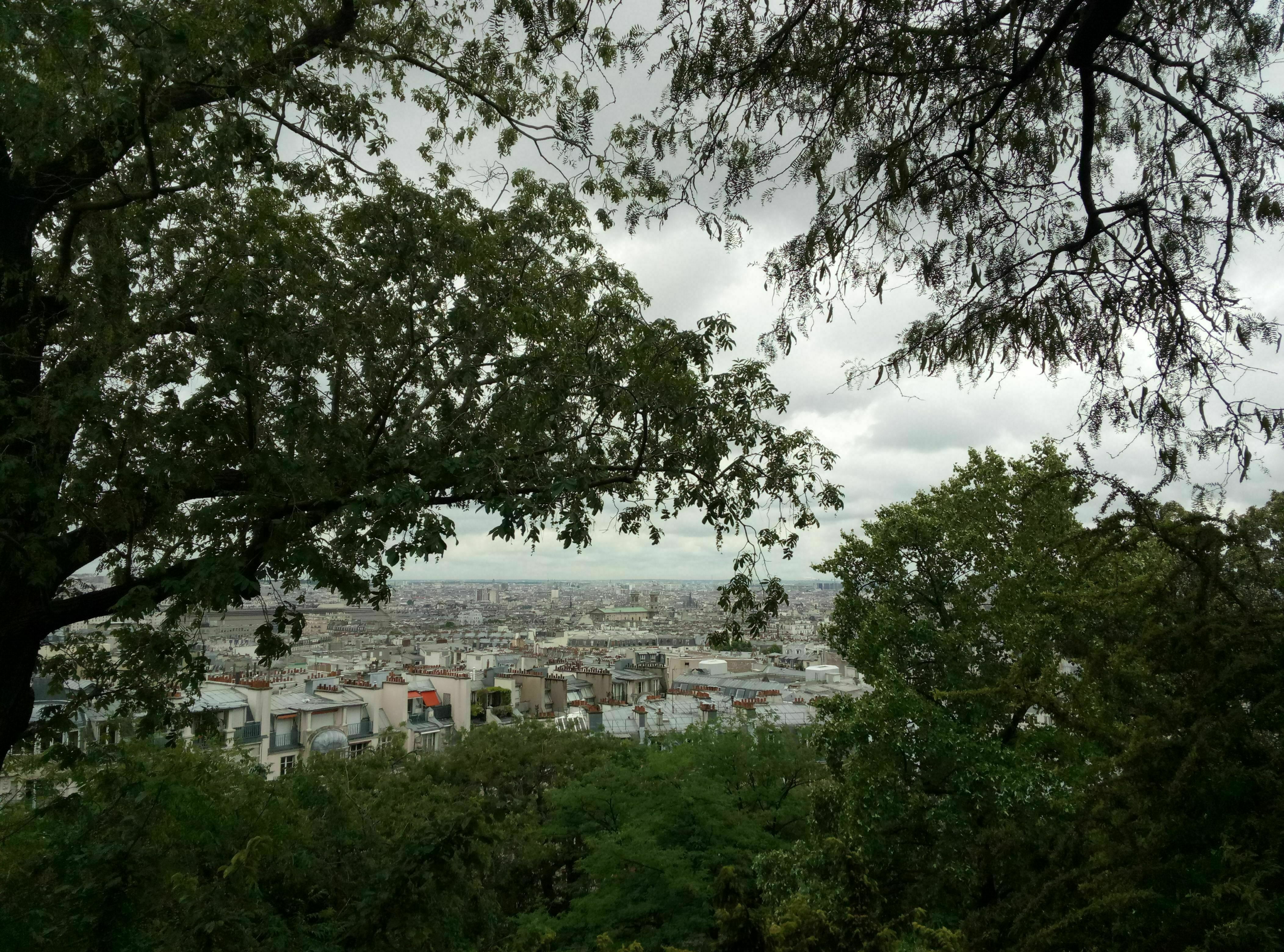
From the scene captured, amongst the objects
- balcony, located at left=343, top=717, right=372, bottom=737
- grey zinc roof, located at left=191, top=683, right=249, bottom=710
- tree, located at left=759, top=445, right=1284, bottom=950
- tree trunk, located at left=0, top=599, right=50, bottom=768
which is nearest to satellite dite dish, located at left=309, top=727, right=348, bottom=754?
grey zinc roof, located at left=191, top=683, right=249, bottom=710

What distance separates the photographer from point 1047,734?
979 centimetres

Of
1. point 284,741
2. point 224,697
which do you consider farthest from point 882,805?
point 284,741

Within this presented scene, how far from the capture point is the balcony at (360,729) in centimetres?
2562

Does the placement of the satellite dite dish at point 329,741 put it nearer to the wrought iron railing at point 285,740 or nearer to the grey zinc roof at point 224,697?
the wrought iron railing at point 285,740

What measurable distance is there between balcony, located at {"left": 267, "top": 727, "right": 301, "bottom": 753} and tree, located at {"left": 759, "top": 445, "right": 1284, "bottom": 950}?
18777 millimetres

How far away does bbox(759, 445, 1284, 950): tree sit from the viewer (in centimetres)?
305

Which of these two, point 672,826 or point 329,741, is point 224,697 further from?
point 672,826

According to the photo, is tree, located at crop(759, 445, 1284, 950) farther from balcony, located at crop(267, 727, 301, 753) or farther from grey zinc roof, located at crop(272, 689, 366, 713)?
grey zinc roof, located at crop(272, 689, 366, 713)

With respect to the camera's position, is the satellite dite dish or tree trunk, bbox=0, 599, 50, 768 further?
the satellite dite dish

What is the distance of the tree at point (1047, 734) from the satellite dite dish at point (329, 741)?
51.8 feet

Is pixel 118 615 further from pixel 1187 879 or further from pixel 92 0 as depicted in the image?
pixel 1187 879

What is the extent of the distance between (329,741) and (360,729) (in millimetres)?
4865

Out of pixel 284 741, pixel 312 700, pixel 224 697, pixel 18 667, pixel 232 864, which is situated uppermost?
pixel 18 667

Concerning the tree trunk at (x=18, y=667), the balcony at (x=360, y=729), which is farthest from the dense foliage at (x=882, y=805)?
the balcony at (x=360, y=729)
